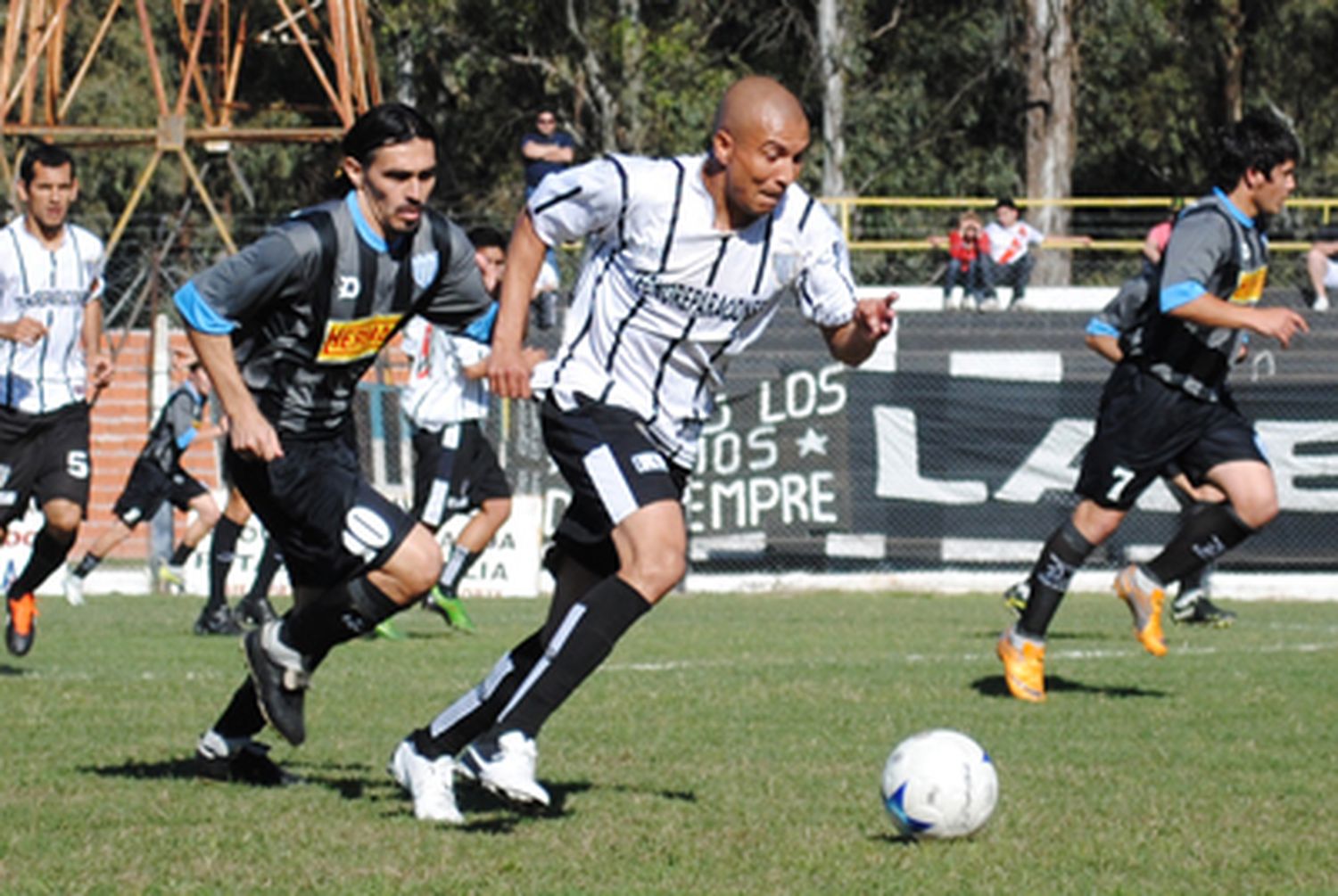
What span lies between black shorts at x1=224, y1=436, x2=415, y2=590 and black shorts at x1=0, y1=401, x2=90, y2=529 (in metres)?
4.21

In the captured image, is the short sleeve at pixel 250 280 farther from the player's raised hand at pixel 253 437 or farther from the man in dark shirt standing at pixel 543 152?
the man in dark shirt standing at pixel 543 152

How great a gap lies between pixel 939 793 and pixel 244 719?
7.36 ft

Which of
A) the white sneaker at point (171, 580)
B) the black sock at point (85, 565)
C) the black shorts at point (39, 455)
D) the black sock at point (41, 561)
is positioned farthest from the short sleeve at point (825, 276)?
the white sneaker at point (171, 580)

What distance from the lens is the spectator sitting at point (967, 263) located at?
2391 centimetres

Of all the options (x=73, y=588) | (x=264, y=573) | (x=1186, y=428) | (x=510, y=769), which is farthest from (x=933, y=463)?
(x=510, y=769)

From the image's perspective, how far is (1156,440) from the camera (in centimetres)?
902

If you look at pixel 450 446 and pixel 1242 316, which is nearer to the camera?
pixel 1242 316

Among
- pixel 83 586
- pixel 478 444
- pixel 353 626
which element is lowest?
pixel 83 586

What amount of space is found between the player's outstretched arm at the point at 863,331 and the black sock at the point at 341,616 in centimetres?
150

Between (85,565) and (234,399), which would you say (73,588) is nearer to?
(85,565)

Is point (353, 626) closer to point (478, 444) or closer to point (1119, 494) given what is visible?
point (1119, 494)

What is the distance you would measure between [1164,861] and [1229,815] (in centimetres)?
78

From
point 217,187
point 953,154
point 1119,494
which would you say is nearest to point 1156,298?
point 1119,494

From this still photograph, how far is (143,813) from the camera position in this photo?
5.85 metres
